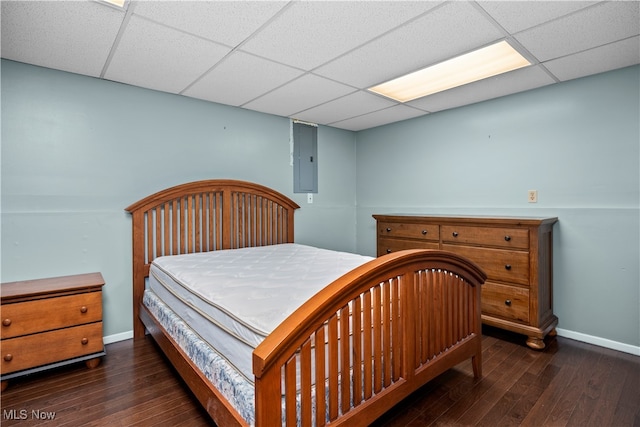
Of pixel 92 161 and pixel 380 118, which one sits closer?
pixel 92 161

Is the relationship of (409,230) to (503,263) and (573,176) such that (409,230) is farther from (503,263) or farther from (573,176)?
(573,176)

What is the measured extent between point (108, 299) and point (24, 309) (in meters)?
0.72

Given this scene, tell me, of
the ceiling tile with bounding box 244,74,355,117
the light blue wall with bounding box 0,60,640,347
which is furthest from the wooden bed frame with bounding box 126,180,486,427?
the ceiling tile with bounding box 244,74,355,117

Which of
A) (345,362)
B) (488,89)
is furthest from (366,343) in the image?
(488,89)

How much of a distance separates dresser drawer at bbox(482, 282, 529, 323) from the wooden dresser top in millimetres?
3135

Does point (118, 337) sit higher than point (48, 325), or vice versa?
point (48, 325)

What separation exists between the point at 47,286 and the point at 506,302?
11.6 feet

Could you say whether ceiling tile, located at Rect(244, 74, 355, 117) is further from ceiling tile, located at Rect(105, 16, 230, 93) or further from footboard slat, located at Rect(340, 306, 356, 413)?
footboard slat, located at Rect(340, 306, 356, 413)

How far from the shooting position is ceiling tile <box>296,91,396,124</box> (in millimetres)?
3250

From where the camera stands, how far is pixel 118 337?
2.82m

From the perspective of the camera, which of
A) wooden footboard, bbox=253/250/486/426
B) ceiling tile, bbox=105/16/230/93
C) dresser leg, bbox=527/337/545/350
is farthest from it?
dresser leg, bbox=527/337/545/350

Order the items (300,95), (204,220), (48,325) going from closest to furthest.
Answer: (48,325) → (300,95) → (204,220)

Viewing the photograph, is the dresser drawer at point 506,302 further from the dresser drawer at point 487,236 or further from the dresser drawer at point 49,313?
the dresser drawer at point 49,313

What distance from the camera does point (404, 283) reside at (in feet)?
5.40
